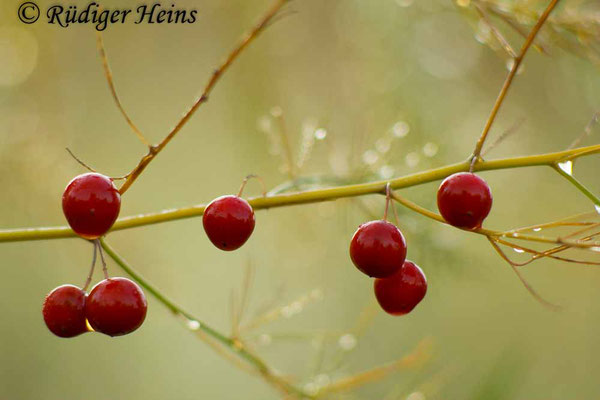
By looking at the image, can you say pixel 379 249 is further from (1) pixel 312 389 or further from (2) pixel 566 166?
(1) pixel 312 389

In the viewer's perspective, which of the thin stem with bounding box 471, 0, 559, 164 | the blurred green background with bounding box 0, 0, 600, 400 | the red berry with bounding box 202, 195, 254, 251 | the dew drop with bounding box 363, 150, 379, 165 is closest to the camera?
the thin stem with bounding box 471, 0, 559, 164

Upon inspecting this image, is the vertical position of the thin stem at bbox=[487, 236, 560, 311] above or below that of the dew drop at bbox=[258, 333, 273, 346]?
above

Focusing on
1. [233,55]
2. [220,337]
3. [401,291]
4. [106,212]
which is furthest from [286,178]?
[233,55]

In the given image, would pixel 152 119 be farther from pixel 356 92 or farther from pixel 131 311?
pixel 131 311

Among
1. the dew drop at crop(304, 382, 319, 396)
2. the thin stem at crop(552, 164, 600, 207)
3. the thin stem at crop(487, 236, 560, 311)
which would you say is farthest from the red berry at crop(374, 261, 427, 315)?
the dew drop at crop(304, 382, 319, 396)

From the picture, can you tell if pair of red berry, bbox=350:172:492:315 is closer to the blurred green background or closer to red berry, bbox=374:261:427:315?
red berry, bbox=374:261:427:315

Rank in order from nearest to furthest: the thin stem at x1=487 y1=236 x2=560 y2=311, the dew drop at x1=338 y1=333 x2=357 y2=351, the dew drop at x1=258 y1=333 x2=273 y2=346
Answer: the thin stem at x1=487 y1=236 x2=560 y2=311 < the dew drop at x1=258 y1=333 x2=273 y2=346 < the dew drop at x1=338 y1=333 x2=357 y2=351
